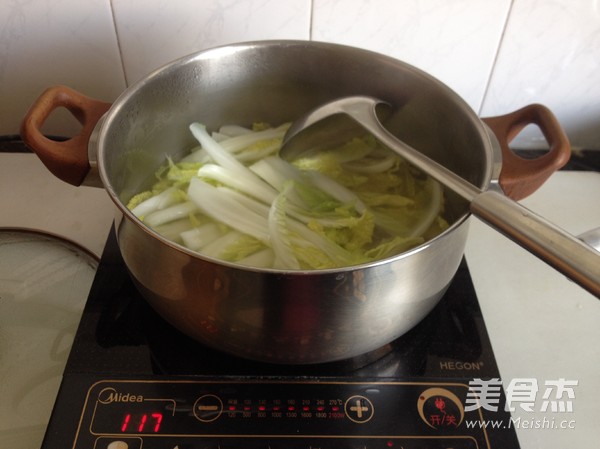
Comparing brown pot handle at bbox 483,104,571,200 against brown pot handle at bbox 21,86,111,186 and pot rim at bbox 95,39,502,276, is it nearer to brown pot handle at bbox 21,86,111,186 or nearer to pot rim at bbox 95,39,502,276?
pot rim at bbox 95,39,502,276

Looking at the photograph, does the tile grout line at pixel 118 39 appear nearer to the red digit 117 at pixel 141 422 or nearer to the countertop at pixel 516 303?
the countertop at pixel 516 303

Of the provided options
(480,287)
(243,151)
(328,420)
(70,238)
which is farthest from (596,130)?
(70,238)

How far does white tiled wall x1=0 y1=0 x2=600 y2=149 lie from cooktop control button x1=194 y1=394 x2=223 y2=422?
1.88ft

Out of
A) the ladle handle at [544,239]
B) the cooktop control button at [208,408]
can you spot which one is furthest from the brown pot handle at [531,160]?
the cooktop control button at [208,408]

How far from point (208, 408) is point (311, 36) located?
60 centimetres

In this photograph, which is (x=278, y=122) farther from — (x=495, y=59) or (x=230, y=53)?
(x=495, y=59)

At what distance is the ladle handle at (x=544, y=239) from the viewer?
18.9 inches

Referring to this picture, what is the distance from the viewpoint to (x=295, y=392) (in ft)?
2.01

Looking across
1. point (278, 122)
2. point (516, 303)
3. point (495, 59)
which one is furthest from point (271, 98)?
point (516, 303)

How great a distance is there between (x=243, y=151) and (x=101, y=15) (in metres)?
0.30

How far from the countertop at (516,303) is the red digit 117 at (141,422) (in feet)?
0.35

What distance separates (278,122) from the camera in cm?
96

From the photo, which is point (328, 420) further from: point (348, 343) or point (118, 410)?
point (118, 410)

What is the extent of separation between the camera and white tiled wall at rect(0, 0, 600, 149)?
34.2 inches
